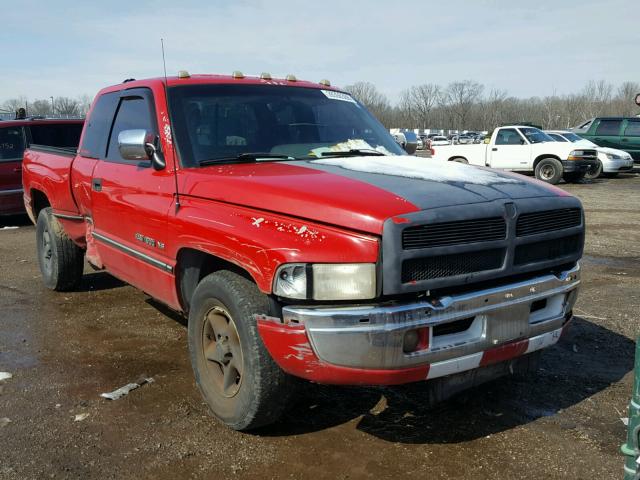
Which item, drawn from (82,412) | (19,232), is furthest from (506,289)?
(19,232)

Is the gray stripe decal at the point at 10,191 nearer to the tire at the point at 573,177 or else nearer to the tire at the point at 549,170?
the tire at the point at 549,170

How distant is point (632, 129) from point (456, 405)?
20.7 meters

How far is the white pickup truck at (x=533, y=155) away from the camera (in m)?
16.8

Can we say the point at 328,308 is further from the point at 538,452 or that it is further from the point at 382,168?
the point at 538,452

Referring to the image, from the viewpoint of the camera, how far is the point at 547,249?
3051 millimetres

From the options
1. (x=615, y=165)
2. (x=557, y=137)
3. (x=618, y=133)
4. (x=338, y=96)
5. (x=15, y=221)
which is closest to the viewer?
(x=338, y=96)

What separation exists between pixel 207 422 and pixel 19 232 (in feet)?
26.7

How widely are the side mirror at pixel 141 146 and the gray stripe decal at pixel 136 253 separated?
597 millimetres

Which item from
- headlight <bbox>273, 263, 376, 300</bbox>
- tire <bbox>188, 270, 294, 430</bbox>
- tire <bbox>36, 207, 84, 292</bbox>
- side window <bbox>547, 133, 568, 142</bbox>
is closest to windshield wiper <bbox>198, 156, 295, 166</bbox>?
tire <bbox>188, 270, 294, 430</bbox>

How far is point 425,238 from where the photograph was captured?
254cm

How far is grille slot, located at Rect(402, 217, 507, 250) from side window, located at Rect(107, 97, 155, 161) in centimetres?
208

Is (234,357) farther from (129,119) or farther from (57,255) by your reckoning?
(57,255)

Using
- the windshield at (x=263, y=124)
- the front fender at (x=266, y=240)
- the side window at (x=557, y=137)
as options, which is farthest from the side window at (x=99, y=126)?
the side window at (x=557, y=137)

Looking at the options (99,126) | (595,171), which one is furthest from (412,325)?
(595,171)
